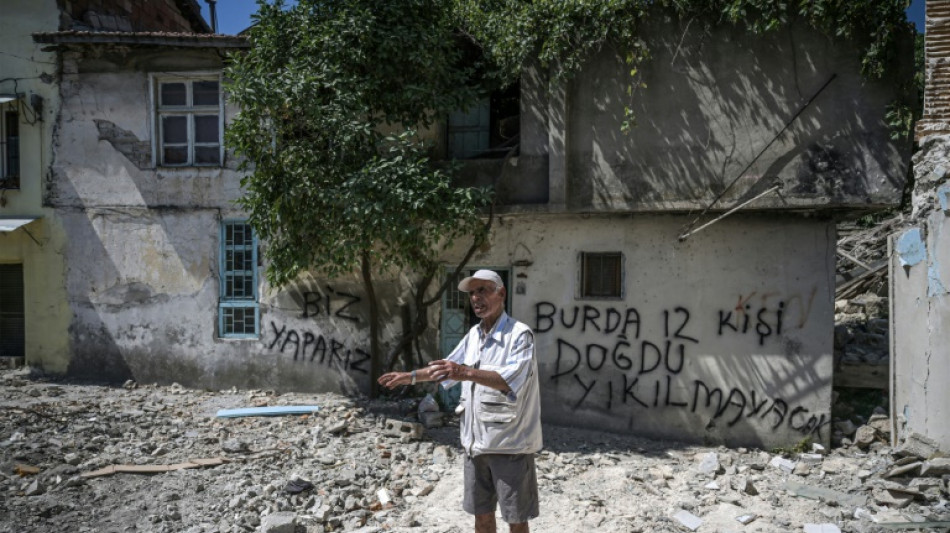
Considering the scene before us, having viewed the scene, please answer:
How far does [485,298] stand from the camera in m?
3.84

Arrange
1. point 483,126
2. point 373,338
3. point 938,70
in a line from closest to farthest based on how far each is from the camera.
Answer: point 938,70, point 373,338, point 483,126

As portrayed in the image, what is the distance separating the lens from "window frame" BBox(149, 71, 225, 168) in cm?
993

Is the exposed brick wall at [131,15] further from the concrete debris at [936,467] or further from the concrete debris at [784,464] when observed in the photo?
the concrete debris at [936,467]

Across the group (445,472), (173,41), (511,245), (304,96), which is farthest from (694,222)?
(173,41)

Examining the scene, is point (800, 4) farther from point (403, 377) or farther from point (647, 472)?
point (403, 377)

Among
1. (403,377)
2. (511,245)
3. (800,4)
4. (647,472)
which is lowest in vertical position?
(647,472)

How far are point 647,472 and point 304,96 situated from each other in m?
5.90

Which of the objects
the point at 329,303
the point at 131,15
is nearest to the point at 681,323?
the point at 329,303

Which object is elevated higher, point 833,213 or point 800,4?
point 800,4

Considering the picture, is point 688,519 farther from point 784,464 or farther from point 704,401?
point 704,401

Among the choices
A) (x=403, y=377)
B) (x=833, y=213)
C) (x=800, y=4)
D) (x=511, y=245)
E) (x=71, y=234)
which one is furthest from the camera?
(x=71, y=234)

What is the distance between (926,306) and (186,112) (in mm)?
10148

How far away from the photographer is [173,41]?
9531 millimetres

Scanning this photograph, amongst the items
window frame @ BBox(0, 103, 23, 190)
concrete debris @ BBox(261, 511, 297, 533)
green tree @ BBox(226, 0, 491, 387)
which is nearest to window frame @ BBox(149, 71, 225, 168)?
green tree @ BBox(226, 0, 491, 387)
